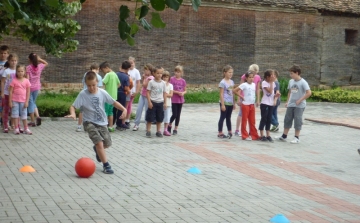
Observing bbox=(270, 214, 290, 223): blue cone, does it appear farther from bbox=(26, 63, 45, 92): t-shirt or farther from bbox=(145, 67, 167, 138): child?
bbox=(26, 63, 45, 92): t-shirt

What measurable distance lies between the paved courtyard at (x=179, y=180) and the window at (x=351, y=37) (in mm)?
21509

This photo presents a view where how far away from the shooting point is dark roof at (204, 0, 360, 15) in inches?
1297

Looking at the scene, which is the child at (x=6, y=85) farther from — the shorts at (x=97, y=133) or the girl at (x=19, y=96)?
the shorts at (x=97, y=133)

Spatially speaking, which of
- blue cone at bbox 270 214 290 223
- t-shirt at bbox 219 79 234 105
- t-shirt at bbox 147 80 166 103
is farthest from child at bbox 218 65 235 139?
blue cone at bbox 270 214 290 223

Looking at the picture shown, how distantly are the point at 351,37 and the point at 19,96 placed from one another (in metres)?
26.3

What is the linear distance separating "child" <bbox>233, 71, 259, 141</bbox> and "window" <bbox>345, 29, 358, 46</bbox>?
22894 millimetres

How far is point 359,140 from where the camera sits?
1755 cm

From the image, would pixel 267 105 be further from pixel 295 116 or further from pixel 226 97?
pixel 226 97

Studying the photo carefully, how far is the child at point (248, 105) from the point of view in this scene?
1617cm

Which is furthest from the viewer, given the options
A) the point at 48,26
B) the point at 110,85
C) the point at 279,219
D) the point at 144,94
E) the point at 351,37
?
the point at 351,37

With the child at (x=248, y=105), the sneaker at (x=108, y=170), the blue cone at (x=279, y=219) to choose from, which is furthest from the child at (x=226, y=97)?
the blue cone at (x=279, y=219)

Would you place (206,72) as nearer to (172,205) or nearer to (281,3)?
(281,3)

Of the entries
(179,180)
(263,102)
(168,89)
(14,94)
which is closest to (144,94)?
(168,89)

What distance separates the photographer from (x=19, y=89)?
50.5 ft
